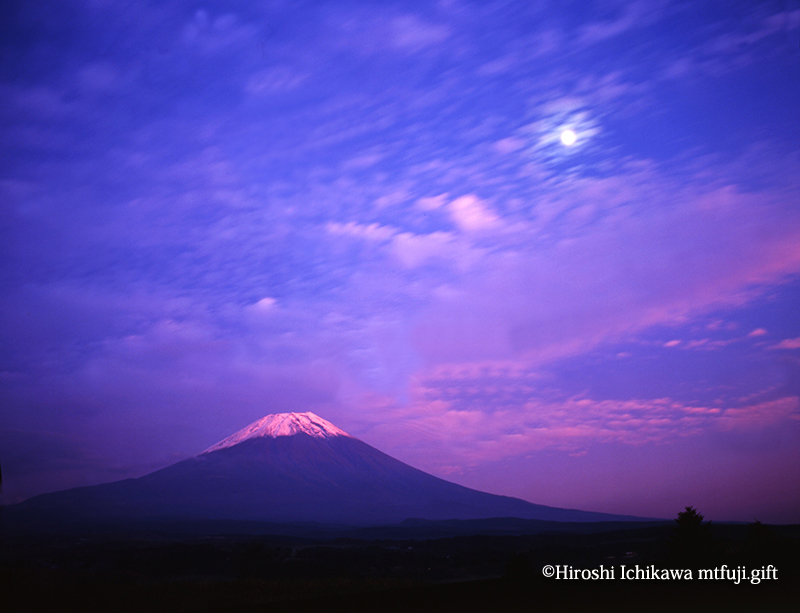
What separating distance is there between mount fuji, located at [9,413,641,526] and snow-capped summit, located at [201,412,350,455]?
251 millimetres

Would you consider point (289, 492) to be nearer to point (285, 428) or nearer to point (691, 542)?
point (285, 428)

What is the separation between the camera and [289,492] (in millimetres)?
58531

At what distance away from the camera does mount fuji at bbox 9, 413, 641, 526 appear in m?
47.9

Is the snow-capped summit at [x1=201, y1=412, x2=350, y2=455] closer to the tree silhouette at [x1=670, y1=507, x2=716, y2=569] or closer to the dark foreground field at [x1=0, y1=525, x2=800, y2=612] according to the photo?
the dark foreground field at [x1=0, y1=525, x2=800, y2=612]

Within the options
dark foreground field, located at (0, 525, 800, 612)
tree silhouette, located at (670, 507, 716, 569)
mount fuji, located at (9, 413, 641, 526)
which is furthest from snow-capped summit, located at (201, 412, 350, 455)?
tree silhouette, located at (670, 507, 716, 569)

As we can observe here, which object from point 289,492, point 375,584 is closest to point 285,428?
point 289,492

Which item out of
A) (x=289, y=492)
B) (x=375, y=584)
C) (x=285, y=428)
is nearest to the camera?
(x=375, y=584)

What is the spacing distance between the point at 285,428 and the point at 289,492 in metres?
18.7

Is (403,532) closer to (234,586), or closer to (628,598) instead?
(234,586)

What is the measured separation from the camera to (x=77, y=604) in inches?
195

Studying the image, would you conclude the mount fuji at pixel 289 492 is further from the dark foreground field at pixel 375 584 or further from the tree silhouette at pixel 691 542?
the tree silhouette at pixel 691 542

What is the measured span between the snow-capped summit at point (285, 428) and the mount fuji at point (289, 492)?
0.25 metres

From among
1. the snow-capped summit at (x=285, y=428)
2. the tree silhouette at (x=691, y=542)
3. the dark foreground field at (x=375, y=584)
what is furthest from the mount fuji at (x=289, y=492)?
the tree silhouette at (x=691, y=542)

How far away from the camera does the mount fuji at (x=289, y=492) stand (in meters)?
47.9
